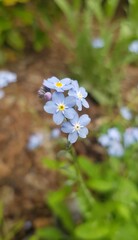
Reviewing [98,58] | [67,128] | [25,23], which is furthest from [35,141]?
[67,128]

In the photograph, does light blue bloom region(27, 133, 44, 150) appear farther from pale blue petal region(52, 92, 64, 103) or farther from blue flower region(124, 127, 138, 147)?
pale blue petal region(52, 92, 64, 103)

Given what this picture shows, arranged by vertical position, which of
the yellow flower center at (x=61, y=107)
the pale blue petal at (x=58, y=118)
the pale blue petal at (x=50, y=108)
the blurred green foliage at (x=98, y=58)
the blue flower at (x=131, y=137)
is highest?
the blurred green foliage at (x=98, y=58)

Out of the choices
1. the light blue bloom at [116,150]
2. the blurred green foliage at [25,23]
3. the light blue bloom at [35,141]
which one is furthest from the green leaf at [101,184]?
the blurred green foliage at [25,23]

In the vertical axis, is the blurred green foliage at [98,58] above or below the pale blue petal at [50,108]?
above

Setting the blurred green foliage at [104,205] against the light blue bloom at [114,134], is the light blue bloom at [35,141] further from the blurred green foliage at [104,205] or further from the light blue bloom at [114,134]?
the light blue bloom at [114,134]

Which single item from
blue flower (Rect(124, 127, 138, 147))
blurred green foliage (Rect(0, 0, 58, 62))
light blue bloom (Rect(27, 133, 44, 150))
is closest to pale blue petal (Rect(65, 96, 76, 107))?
blue flower (Rect(124, 127, 138, 147))

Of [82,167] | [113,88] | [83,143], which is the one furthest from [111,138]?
[113,88]

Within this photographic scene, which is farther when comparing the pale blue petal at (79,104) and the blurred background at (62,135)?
the blurred background at (62,135)

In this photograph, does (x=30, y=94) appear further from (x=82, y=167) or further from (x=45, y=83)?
(x=45, y=83)
